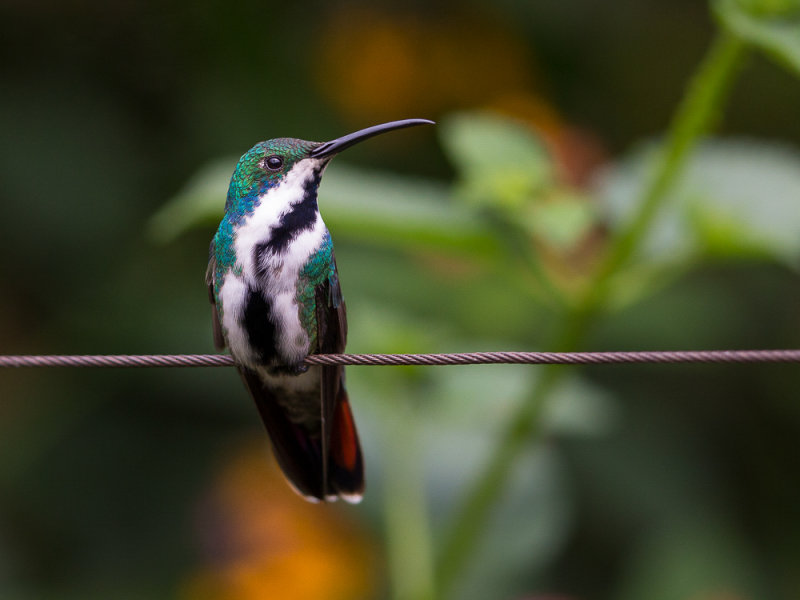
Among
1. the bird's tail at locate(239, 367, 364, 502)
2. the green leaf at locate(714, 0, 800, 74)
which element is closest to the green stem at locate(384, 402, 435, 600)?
the bird's tail at locate(239, 367, 364, 502)

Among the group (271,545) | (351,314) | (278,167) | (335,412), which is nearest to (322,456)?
(335,412)

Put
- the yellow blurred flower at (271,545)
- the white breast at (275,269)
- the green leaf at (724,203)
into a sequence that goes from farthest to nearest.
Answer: the yellow blurred flower at (271,545) < the green leaf at (724,203) < the white breast at (275,269)

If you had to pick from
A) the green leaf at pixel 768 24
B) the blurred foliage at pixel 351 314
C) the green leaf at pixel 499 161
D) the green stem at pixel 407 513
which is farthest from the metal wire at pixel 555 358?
the blurred foliage at pixel 351 314

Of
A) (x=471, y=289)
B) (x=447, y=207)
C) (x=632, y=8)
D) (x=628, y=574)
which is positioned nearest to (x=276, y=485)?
(x=471, y=289)

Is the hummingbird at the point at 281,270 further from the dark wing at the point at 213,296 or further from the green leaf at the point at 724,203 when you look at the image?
the green leaf at the point at 724,203

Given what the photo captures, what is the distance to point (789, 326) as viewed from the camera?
212 inches

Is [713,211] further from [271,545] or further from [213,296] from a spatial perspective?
[271,545]

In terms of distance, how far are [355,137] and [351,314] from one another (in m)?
1.78

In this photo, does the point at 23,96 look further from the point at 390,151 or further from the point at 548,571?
the point at 548,571

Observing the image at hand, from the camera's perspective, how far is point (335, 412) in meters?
2.51

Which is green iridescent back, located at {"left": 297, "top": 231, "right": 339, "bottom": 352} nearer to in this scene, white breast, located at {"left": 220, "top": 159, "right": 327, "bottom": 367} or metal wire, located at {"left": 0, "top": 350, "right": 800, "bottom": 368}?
white breast, located at {"left": 220, "top": 159, "right": 327, "bottom": 367}

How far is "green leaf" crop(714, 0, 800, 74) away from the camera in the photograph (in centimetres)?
211

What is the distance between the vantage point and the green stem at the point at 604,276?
2.36m

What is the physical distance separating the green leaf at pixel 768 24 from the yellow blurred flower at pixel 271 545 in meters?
2.56
